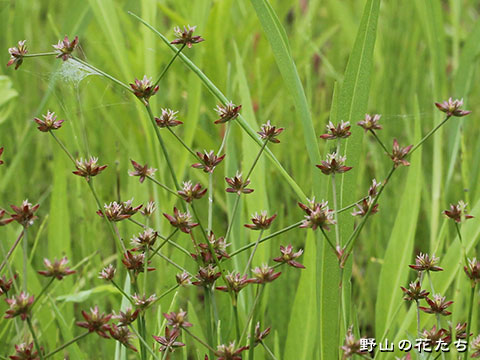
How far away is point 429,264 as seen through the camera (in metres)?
0.77

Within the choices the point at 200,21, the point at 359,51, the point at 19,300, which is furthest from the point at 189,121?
the point at 19,300

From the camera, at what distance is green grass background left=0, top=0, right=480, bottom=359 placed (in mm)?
936

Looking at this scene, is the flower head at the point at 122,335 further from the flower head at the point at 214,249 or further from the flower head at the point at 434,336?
the flower head at the point at 434,336

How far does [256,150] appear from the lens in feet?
3.64

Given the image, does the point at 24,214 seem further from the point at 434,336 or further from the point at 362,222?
the point at 434,336

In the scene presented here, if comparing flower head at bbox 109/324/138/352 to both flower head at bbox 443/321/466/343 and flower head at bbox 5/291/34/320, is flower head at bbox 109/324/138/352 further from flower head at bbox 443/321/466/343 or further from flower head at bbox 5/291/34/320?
flower head at bbox 443/321/466/343

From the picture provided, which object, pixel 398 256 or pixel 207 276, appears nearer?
pixel 207 276

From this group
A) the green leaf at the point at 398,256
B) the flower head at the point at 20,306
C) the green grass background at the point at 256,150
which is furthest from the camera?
the green leaf at the point at 398,256

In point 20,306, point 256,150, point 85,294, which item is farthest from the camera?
point 256,150

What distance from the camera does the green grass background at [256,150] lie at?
3.07 feet

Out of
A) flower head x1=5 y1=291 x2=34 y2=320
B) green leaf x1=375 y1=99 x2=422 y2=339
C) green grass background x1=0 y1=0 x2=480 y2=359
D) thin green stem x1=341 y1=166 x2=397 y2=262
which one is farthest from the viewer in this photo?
green leaf x1=375 y1=99 x2=422 y2=339

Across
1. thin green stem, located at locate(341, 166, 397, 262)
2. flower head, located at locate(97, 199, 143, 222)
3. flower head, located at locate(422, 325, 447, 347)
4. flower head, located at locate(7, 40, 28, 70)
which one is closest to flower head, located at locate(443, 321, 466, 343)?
flower head, located at locate(422, 325, 447, 347)

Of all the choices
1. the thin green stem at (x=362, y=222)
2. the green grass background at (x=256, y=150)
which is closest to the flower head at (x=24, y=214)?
the green grass background at (x=256, y=150)

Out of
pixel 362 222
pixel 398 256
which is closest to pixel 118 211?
pixel 362 222
